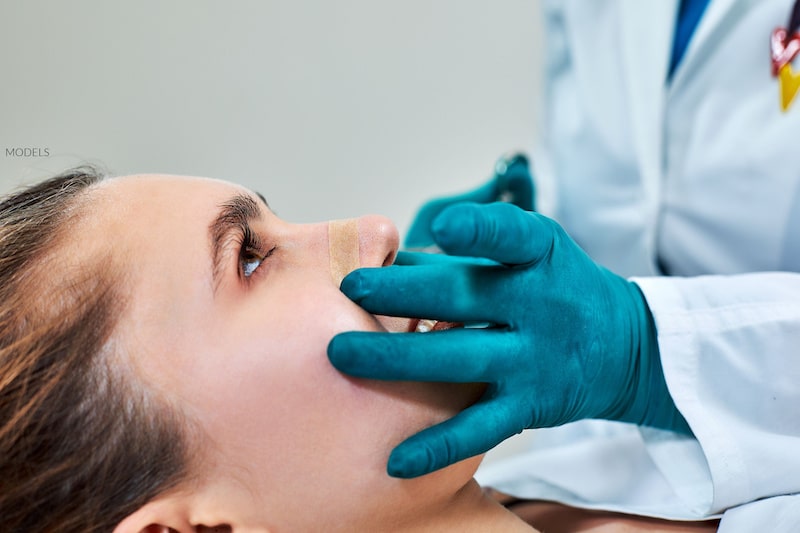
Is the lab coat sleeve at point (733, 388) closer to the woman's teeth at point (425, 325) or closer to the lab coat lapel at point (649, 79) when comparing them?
the woman's teeth at point (425, 325)

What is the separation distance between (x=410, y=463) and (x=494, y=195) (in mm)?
877

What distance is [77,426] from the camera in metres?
0.70

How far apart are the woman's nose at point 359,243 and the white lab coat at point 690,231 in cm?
36

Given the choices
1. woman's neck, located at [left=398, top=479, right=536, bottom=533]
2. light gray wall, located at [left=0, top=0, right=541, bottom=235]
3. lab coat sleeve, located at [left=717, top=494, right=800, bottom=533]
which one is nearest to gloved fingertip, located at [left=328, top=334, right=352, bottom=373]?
woman's neck, located at [left=398, top=479, right=536, bottom=533]

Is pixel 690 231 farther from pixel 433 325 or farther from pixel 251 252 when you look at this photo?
pixel 251 252

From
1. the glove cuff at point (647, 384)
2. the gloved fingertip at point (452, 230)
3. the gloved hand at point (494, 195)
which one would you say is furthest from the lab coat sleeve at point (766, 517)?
the gloved hand at point (494, 195)

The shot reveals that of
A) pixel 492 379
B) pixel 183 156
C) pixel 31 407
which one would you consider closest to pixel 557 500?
pixel 492 379

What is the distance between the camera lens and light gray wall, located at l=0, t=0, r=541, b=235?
1391 millimetres

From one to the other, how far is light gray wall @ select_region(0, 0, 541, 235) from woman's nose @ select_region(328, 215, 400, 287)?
610 millimetres

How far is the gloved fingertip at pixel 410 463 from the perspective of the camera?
0.69m

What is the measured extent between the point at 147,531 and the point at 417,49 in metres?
1.41

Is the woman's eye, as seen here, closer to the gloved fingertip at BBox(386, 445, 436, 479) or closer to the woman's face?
the woman's face

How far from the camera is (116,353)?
28.1 inches

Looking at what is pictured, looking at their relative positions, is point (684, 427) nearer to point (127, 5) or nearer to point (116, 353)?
point (116, 353)
